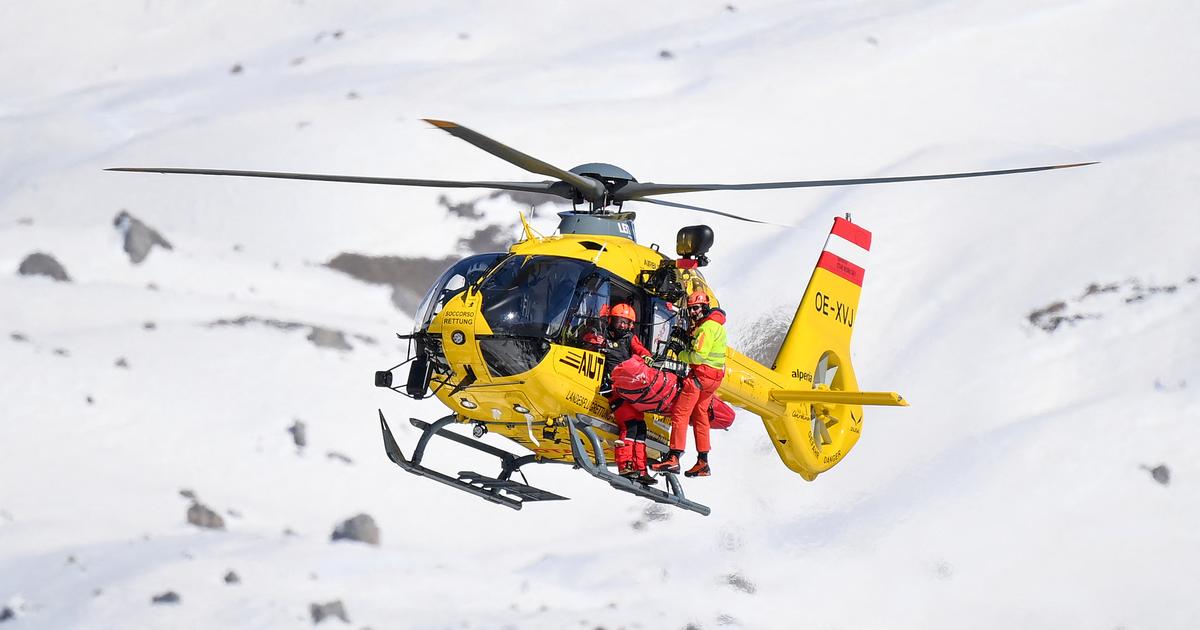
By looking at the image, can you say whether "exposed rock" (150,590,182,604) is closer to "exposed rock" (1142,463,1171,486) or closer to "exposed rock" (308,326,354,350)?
"exposed rock" (308,326,354,350)

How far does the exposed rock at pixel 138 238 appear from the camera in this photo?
47844mm

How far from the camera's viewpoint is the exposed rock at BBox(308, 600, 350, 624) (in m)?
35.2

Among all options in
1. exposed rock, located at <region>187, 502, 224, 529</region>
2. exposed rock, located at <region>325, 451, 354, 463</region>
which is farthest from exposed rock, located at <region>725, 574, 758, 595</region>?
exposed rock, located at <region>187, 502, 224, 529</region>

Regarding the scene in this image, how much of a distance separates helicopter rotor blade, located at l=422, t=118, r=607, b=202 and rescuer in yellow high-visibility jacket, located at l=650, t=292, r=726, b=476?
65.5 inches

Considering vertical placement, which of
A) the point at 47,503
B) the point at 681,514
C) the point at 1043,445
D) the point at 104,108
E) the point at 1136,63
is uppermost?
the point at 1136,63

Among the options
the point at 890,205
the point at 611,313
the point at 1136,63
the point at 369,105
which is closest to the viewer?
the point at 611,313

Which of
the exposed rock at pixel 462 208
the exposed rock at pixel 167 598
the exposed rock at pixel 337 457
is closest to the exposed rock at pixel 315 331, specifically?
the exposed rock at pixel 337 457

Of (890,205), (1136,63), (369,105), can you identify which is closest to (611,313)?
(890,205)

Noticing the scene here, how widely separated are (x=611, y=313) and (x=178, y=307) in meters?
31.0

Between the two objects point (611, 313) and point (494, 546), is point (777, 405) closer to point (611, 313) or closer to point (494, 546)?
point (611, 313)

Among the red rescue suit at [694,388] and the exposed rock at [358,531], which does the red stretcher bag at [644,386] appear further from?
the exposed rock at [358,531]

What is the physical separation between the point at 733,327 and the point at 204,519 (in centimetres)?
1430

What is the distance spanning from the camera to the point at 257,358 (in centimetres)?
4191

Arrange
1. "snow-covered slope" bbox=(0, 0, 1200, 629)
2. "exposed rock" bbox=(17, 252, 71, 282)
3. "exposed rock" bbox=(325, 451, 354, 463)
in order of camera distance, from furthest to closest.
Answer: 1. "exposed rock" bbox=(17, 252, 71, 282)
2. "exposed rock" bbox=(325, 451, 354, 463)
3. "snow-covered slope" bbox=(0, 0, 1200, 629)
